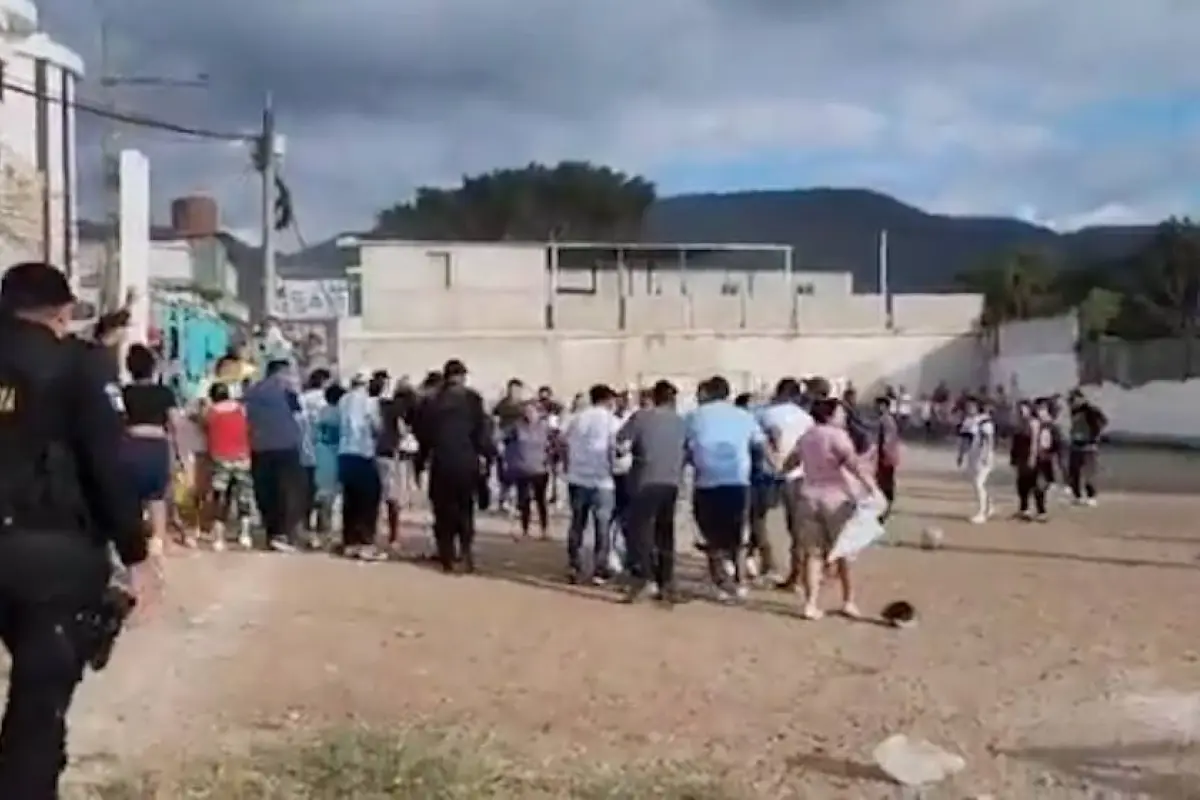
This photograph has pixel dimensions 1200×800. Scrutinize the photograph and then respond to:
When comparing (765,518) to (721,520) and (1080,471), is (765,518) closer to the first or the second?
(721,520)

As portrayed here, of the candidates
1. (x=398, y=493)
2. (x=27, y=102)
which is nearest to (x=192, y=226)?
(x=27, y=102)

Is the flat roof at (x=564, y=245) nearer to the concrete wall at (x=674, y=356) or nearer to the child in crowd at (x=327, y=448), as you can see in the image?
the concrete wall at (x=674, y=356)

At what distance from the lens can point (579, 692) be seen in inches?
468

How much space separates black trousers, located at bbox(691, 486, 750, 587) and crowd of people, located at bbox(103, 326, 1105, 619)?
18 mm

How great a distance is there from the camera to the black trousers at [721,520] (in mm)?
16672

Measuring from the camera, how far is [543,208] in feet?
330

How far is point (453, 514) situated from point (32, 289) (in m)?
12.6

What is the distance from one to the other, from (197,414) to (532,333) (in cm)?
4109

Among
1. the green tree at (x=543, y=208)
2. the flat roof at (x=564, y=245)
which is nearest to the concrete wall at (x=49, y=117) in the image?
the flat roof at (x=564, y=245)

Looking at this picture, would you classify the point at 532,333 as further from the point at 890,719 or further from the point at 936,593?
the point at 890,719

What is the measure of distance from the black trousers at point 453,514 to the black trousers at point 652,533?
179cm

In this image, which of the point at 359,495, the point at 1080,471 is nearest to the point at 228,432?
the point at 359,495

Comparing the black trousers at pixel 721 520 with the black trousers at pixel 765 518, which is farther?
the black trousers at pixel 721 520

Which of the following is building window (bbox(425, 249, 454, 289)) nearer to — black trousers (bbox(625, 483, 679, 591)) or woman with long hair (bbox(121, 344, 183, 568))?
black trousers (bbox(625, 483, 679, 591))
